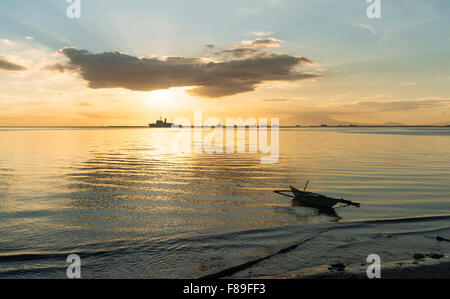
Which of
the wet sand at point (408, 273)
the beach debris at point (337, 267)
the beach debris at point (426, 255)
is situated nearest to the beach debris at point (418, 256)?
the beach debris at point (426, 255)

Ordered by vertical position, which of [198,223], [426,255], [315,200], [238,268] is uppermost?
[315,200]

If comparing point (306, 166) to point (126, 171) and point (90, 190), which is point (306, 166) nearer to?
point (126, 171)

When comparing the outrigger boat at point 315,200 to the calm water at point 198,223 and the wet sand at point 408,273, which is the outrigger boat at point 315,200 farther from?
the wet sand at point 408,273

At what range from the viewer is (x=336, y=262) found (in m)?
13.4

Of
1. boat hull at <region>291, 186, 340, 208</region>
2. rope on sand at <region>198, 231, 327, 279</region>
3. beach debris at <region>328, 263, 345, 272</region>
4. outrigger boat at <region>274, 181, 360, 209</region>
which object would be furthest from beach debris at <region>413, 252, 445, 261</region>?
boat hull at <region>291, 186, 340, 208</region>

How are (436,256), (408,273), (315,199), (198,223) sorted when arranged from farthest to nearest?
(315,199) → (198,223) → (436,256) → (408,273)

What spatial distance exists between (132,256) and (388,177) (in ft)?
109

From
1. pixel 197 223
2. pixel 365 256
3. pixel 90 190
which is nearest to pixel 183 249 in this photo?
pixel 197 223

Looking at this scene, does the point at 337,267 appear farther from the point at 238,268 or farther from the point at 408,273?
the point at 238,268

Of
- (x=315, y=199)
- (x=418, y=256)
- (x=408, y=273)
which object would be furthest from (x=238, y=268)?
(x=315, y=199)

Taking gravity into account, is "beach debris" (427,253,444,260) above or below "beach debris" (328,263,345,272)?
above

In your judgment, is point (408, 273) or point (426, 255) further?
point (426, 255)

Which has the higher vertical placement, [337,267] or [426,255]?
[426,255]

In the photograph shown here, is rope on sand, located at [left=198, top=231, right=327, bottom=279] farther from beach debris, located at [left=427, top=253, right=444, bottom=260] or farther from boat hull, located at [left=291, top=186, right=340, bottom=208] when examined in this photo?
boat hull, located at [left=291, top=186, right=340, bottom=208]
